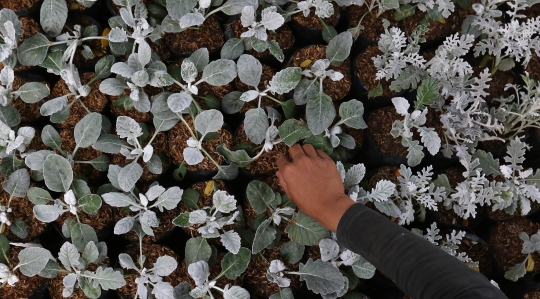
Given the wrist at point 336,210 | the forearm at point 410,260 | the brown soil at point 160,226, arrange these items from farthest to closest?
the brown soil at point 160,226 → the wrist at point 336,210 → the forearm at point 410,260

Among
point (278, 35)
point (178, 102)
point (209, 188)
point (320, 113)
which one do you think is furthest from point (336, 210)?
point (278, 35)

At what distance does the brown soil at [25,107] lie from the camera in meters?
1.28

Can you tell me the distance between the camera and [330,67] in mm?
1382

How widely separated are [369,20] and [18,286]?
53.8 inches

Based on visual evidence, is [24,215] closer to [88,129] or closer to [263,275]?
[88,129]

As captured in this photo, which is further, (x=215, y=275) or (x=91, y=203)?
(x=215, y=275)

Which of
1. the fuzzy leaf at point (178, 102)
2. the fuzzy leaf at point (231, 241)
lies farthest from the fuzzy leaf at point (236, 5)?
the fuzzy leaf at point (231, 241)

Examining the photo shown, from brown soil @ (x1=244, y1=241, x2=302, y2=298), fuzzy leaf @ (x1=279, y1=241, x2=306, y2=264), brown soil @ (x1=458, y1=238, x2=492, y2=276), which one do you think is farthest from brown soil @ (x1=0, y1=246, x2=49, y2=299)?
brown soil @ (x1=458, y1=238, x2=492, y2=276)

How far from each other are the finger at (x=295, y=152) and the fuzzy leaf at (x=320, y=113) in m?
0.07

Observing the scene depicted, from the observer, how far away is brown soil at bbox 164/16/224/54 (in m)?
1.36

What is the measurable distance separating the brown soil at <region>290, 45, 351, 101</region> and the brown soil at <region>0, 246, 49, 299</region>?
1.00 metres

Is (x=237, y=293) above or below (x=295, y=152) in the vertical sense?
below

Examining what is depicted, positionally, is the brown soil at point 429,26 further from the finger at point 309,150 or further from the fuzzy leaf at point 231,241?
the fuzzy leaf at point 231,241

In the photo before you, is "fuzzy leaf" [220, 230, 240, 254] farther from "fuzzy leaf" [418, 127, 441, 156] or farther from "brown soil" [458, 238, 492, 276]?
"brown soil" [458, 238, 492, 276]
